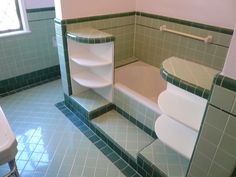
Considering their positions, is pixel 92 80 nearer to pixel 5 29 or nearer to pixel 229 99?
pixel 5 29

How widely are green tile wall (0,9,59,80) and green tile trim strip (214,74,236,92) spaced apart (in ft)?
7.71

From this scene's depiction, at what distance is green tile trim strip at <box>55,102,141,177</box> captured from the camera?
1642 millimetres

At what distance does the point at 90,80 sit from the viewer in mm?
2102

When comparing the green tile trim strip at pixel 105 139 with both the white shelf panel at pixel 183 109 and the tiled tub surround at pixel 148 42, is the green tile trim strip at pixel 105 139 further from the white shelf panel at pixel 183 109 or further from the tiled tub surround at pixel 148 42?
the white shelf panel at pixel 183 109

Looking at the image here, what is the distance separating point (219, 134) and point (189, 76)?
15.7 inches

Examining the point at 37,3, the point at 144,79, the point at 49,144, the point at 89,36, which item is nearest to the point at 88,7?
the point at 89,36

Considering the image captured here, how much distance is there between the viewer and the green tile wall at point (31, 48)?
2445mm

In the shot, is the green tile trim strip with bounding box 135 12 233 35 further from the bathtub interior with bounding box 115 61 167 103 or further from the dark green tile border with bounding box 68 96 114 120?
the dark green tile border with bounding box 68 96 114 120

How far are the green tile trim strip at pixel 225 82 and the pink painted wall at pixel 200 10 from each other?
1.14 metres

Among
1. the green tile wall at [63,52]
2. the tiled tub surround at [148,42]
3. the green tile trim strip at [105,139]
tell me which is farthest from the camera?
the green tile wall at [63,52]

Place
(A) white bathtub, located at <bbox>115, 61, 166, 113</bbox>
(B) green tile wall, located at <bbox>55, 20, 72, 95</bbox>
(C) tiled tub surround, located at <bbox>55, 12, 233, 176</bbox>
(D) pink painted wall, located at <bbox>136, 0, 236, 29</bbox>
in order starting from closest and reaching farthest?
1. (D) pink painted wall, located at <bbox>136, 0, 236, 29</bbox>
2. (C) tiled tub surround, located at <bbox>55, 12, 233, 176</bbox>
3. (B) green tile wall, located at <bbox>55, 20, 72, 95</bbox>
4. (A) white bathtub, located at <bbox>115, 61, 166, 113</bbox>

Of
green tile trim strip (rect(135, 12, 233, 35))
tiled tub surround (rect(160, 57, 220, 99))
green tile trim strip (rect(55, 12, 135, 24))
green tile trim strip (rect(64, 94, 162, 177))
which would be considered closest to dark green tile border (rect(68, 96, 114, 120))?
green tile trim strip (rect(64, 94, 162, 177))

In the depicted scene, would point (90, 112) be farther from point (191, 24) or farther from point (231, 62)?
point (231, 62)

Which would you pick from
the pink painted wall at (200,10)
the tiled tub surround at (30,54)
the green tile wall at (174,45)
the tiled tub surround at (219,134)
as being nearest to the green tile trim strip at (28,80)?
the tiled tub surround at (30,54)
